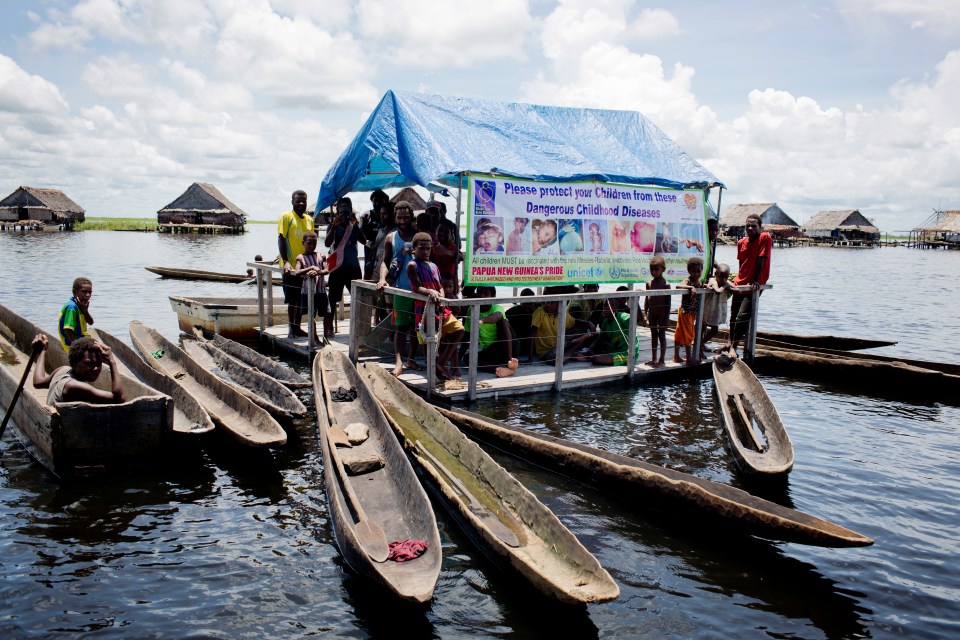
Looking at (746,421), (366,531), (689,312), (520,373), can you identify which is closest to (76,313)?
(366,531)

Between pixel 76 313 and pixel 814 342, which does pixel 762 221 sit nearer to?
Answer: pixel 814 342

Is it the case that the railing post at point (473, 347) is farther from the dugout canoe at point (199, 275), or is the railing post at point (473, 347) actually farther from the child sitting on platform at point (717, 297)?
the dugout canoe at point (199, 275)

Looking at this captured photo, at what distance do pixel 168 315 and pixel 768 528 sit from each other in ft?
63.5

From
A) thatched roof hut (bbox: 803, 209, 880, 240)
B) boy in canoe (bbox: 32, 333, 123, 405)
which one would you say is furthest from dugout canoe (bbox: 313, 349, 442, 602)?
thatched roof hut (bbox: 803, 209, 880, 240)

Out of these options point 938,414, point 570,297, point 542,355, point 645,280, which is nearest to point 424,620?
point 570,297

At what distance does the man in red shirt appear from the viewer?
37.8ft

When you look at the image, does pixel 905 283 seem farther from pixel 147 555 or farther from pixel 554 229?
pixel 147 555

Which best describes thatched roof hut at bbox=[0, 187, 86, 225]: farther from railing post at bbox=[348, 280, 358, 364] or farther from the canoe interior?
railing post at bbox=[348, 280, 358, 364]

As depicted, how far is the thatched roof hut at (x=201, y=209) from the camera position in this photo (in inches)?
2403

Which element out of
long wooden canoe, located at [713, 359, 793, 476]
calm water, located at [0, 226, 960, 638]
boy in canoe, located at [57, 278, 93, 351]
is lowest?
calm water, located at [0, 226, 960, 638]

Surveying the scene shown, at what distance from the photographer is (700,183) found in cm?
1242

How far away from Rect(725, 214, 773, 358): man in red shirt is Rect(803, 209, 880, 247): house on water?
2858 inches

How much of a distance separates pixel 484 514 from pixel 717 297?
7602 mm

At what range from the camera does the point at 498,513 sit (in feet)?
18.4
